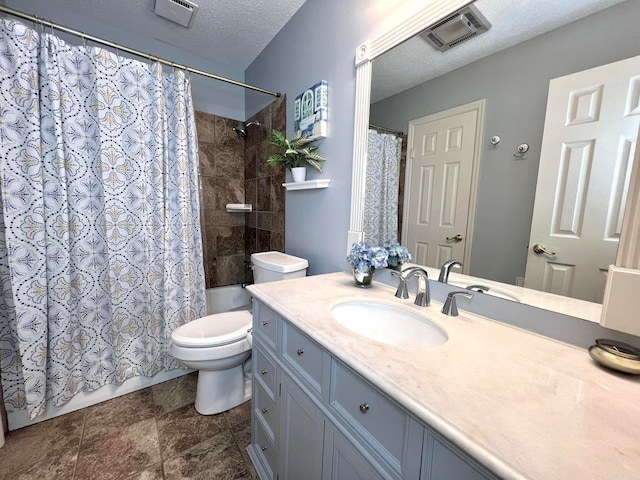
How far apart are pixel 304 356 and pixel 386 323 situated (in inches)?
14.1

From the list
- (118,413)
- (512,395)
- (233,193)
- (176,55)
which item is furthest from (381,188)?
(176,55)

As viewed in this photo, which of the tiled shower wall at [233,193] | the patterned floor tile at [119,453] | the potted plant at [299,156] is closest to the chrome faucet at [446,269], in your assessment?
the potted plant at [299,156]

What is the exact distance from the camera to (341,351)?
672 mm

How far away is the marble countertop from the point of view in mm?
389

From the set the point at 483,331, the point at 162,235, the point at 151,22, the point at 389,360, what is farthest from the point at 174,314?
the point at 151,22

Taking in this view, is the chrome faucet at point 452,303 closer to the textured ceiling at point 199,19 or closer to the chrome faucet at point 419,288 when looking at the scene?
the chrome faucet at point 419,288

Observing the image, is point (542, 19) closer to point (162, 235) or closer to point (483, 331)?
point (483, 331)

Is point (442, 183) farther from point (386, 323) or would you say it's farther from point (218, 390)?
point (218, 390)

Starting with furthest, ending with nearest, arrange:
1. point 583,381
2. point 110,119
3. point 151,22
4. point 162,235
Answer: point 151,22, point 162,235, point 110,119, point 583,381

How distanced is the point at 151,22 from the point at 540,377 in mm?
2837

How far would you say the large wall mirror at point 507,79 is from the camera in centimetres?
68

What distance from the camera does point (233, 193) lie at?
2.57 meters

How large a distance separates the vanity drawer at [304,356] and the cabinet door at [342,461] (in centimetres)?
12

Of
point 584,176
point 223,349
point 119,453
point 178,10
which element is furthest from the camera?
point 178,10
